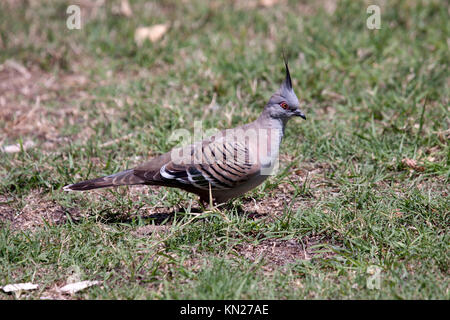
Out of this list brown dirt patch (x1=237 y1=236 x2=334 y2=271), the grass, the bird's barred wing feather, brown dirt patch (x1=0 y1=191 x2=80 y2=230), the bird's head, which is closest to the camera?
the grass

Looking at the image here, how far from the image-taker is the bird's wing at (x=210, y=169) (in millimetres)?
4207

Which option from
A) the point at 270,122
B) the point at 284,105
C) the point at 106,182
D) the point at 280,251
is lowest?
the point at 280,251

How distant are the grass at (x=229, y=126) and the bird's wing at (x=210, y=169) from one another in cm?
26

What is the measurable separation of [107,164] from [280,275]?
204 cm

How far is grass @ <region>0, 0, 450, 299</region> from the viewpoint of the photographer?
364 cm

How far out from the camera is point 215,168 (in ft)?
14.0

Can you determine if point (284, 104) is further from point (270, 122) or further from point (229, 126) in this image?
point (229, 126)

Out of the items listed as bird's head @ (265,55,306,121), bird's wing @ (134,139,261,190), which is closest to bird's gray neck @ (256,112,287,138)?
bird's head @ (265,55,306,121)

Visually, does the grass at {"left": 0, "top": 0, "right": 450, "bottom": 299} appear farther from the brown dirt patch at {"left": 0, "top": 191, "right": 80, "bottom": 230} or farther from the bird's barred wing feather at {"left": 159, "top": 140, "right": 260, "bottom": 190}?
the bird's barred wing feather at {"left": 159, "top": 140, "right": 260, "bottom": 190}

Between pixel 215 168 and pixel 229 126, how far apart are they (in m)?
1.27

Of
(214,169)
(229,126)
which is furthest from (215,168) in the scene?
(229,126)
